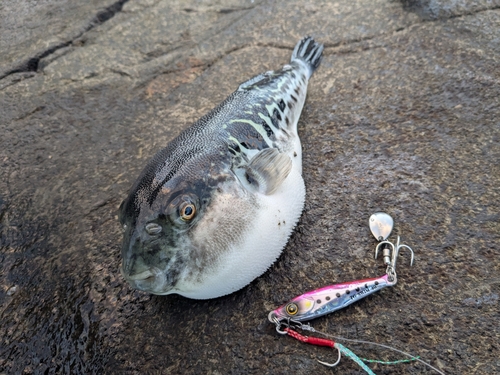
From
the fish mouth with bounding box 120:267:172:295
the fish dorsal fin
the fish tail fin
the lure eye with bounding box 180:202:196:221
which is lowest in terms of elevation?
the fish mouth with bounding box 120:267:172:295

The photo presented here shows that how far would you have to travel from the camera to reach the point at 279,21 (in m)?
3.96

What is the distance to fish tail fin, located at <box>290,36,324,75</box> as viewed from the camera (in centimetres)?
319

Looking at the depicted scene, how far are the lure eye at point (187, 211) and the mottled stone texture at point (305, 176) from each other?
49 centimetres

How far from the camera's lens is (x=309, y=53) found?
3.25m

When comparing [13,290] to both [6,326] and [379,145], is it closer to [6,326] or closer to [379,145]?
[6,326]

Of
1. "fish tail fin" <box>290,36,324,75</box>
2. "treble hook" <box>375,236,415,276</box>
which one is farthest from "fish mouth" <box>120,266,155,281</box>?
"fish tail fin" <box>290,36,324,75</box>

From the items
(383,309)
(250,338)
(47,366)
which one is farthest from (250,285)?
(47,366)

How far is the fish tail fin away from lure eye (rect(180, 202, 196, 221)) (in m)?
1.86

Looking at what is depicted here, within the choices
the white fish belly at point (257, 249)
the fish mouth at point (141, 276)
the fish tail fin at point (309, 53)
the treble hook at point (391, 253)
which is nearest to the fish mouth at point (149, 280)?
the fish mouth at point (141, 276)

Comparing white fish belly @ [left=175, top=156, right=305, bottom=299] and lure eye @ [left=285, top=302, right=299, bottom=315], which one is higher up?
white fish belly @ [left=175, top=156, right=305, bottom=299]

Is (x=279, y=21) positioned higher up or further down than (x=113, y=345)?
higher up

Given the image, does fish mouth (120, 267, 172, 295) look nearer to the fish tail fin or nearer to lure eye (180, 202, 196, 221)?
lure eye (180, 202, 196, 221)

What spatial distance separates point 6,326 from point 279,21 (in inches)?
132

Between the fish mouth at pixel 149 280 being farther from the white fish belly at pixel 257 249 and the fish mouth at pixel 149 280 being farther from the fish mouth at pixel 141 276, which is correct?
the white fish belly at pixel 257 249
